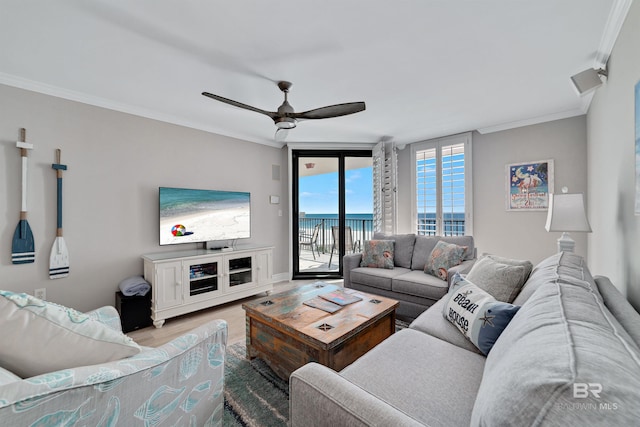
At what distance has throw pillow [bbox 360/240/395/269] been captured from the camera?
3.34m

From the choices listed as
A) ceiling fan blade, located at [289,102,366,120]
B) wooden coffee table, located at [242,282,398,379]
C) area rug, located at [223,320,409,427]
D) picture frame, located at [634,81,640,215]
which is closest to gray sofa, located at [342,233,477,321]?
wooden coffee table, located at [242,282,398,379]

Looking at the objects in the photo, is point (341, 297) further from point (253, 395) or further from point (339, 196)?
point (339, 196)

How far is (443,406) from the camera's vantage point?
985mm

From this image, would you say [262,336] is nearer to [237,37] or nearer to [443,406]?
[443,406]

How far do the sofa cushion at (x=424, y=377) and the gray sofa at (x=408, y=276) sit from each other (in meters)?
1.26

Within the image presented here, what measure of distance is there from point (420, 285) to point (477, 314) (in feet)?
4.38

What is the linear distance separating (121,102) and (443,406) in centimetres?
379

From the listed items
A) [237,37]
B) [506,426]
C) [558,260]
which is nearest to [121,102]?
[237,37]

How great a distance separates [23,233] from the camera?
241cm

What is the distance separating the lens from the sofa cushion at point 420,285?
8.51 feet

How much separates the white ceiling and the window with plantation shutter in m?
0.95

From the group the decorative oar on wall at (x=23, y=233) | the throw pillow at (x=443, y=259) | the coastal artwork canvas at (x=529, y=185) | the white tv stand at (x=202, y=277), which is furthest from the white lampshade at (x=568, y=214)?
the decorative oar on wall at (x=23, y=233)

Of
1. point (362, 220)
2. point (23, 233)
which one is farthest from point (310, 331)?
point (362, 220)

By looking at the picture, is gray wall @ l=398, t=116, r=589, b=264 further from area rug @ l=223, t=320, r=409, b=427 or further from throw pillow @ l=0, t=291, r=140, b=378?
throw pillow @ l=0, t=291, r=140, b=378
